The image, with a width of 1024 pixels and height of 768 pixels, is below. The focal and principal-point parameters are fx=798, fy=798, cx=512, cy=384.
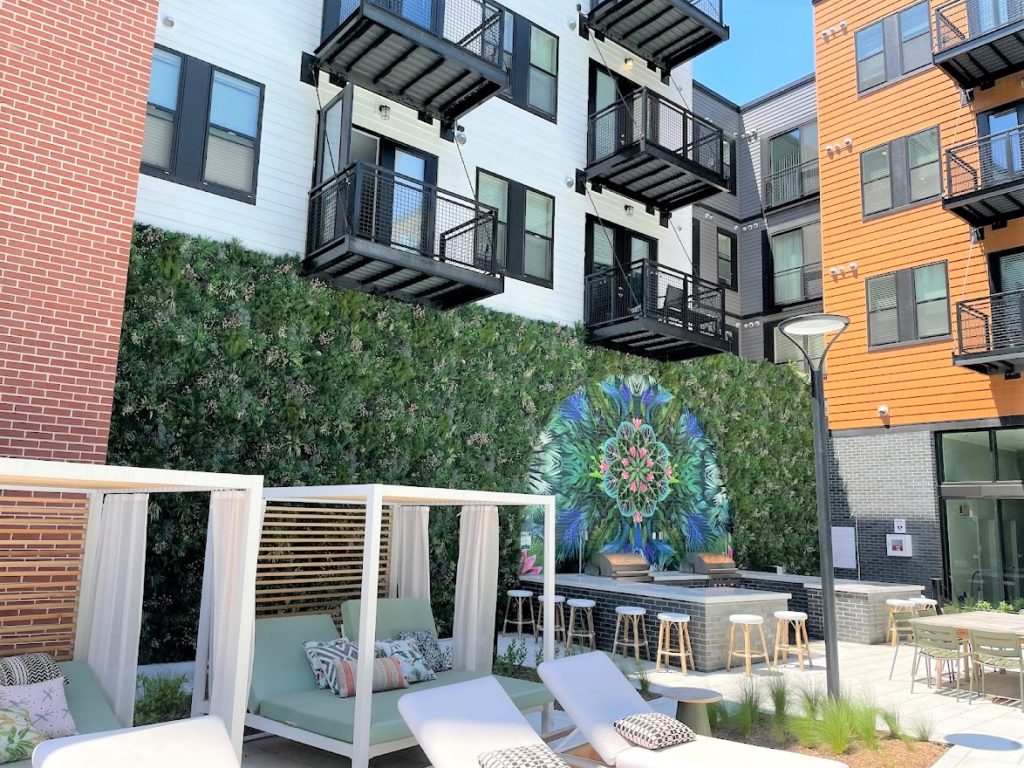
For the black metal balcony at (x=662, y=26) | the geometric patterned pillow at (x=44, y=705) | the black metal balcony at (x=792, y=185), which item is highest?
the black metal balcony at (x=662, y=26)

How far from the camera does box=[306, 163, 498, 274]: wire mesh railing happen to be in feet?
37.0

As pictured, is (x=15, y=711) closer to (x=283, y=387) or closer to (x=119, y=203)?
(x=119, y=203)

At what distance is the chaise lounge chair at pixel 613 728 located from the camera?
5.64 meters

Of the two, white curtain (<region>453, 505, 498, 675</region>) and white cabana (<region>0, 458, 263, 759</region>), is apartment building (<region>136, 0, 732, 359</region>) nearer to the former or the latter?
white curtain (<region>453, 505, 498, 675</region>)

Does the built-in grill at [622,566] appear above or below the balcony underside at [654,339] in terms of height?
below

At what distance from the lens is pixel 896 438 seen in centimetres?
1741

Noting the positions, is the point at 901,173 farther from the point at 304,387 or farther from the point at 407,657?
the point at 407,657

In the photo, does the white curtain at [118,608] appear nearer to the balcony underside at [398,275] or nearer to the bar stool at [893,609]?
the balcony underside at [398,275]

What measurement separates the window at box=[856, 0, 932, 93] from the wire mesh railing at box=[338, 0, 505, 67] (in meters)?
9.58

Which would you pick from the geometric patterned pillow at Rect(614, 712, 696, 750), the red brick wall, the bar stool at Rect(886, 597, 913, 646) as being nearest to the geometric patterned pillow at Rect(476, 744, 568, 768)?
the geometric patterned pillow at Rect(614, 712, 696, 750)

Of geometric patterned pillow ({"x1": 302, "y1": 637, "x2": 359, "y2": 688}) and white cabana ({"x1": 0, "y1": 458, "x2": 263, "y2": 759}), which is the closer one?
Answer: white cabana ({"x1": 0, "y1": 458, "x2": 263, "y2": 759})

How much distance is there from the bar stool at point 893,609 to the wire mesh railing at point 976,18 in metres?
10.7

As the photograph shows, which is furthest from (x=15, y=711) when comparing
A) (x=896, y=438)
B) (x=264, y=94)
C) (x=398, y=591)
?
(x=896, y=438)

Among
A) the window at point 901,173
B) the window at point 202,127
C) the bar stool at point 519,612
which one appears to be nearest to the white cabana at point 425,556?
the bar stool at point 519,612
